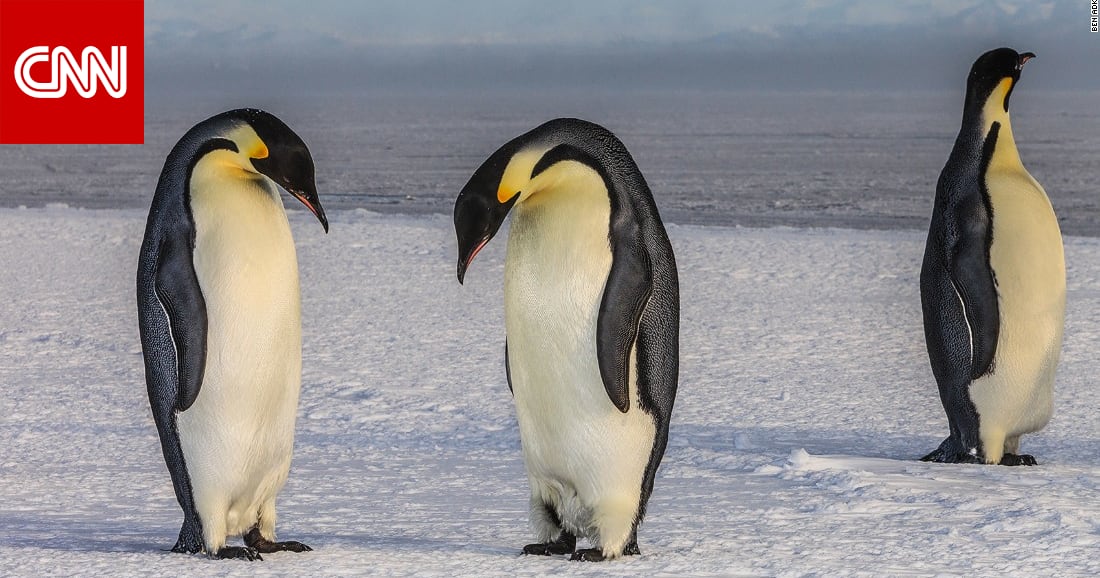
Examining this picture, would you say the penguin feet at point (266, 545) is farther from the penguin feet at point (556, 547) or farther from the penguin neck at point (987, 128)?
the penguin neck at point (987, 128)

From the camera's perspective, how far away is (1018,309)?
4914 millimetres

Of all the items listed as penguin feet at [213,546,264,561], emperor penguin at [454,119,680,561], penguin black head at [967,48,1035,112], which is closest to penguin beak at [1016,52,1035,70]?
penguin black head at [967,48,1035,112]

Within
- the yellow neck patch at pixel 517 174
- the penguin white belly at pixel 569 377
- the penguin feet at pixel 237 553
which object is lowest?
the penguin feet at pixel 237 553

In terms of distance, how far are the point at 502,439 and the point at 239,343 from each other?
1.91 meters

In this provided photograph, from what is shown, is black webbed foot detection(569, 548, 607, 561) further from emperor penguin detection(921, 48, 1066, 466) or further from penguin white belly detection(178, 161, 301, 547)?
emperor penguin detection(921, 48, 1066, 466)

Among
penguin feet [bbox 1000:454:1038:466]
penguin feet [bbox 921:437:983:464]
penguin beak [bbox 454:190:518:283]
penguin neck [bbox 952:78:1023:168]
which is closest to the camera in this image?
penguin beak [bbox 454:190:518:283]

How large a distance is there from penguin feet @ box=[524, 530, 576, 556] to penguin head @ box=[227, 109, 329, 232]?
93 cm

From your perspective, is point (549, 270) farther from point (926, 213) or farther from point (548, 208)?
point (926, 213)

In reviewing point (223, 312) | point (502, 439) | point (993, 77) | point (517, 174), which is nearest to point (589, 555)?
point (517, 174)

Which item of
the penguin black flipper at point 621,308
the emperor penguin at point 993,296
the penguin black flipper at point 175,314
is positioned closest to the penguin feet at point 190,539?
the penguin black flipper at point 175,314

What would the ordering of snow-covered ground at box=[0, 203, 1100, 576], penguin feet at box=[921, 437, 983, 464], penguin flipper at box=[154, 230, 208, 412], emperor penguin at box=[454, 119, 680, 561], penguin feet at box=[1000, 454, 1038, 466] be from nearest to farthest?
emperor penguin at box=[454, 119, 680, 561], penguin flipper at box=[154, 230, 208, 412], snow-covered ground at box=[0, 203, 1100, 576], penguin feet at box=[1000, 454, 1038, 466], penguin feet at box=[921, 437, 983, 464]

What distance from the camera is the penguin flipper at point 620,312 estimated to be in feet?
10.8

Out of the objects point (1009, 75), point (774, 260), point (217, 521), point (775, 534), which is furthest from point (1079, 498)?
point (774, 260)

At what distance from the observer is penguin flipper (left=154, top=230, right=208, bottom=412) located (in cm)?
339
